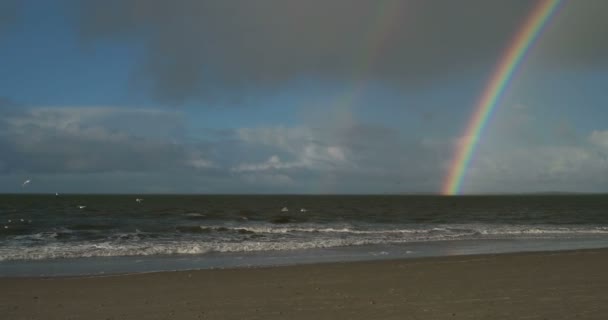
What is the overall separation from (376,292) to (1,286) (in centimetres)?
887

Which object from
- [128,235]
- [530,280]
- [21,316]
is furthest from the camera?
[128,235]

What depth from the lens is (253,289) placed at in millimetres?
11844

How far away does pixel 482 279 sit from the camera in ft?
41.6

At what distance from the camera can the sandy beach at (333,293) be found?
351 inches

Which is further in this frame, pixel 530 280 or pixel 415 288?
pixel 530 280

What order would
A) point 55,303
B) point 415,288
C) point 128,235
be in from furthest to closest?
point 128,235 < point 415,288 < point 55,303

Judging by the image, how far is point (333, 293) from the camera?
35.8 feet

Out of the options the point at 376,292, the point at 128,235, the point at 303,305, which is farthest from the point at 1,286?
the point at 128,235

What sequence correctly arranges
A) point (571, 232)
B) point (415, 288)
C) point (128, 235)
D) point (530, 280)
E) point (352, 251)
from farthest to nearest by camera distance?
point (571, 232)
point (128, 235)
point (352, 251)
point (530, 280)
point (415, 288)

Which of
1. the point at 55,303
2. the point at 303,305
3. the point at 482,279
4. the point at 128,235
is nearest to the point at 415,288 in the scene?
the point at 482,279

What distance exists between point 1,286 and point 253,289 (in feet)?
20.2

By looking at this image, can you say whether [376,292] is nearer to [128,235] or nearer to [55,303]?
[55,303]

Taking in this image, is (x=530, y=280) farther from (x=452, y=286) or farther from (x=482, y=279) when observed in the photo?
(x=452, y=286)

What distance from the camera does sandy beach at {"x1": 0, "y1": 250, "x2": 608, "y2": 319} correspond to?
891 centimetres
